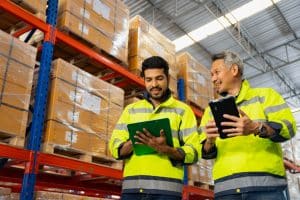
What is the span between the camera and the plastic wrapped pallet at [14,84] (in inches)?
133

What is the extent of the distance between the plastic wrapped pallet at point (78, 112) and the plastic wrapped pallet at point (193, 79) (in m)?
2.32

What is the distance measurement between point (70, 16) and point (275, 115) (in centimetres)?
305

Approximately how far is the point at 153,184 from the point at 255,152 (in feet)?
2.39

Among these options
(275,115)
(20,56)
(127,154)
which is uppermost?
(20,56)

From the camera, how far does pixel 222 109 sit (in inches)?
84.7

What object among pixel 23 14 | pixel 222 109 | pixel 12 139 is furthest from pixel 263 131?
pixel 23 14

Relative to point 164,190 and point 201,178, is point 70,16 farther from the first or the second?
point 201,178

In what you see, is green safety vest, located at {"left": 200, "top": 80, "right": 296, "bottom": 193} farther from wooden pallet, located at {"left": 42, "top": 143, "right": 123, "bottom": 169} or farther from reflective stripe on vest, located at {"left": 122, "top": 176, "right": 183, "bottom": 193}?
wooden pallet, located at {"left": 42, "top": 143, "right": 123, "bottom": 169}

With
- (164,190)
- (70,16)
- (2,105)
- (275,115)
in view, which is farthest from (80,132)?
(275,115)

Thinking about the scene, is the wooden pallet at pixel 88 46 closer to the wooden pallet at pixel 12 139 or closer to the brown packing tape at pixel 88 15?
the brown packing tape at pixel 88 15

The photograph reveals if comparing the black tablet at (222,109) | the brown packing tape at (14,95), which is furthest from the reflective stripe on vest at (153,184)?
the brown packing tape at (14,95)

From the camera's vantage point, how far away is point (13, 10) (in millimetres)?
3699

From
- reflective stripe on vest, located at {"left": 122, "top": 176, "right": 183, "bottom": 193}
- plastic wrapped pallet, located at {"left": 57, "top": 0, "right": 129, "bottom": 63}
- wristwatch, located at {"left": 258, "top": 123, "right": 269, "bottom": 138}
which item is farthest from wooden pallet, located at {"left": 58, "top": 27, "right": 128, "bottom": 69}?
wristwatch, located at {"left": 258, "top": 123, "right": 269, "bottom": 138}

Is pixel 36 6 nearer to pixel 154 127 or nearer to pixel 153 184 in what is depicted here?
pixel 154 127
